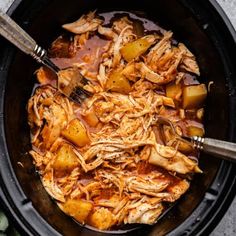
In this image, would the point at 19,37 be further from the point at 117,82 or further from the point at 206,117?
the point at 206,117

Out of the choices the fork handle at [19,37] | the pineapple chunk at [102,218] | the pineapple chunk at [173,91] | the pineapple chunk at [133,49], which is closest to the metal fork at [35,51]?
the fork handle at [19,37]

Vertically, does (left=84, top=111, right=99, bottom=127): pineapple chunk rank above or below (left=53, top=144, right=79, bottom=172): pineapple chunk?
above

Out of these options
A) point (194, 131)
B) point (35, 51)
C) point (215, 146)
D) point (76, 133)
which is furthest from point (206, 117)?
point (35, 51)

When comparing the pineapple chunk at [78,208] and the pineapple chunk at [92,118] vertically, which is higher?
the pineapple chunk at [92,118]

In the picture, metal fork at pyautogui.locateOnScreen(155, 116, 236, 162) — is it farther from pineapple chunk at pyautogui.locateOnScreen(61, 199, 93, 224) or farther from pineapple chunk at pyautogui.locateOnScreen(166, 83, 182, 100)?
pineapple chunk at pyautogui.locateOnScreen(61, 199, 93, 224)

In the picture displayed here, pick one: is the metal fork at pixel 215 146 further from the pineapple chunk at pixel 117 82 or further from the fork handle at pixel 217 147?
the pineapple chunk at pixel 117 82

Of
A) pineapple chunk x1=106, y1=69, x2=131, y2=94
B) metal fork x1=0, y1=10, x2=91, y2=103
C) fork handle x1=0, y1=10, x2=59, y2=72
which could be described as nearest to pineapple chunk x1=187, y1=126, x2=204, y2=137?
pineapple chunk x1=106, y1=69, x2=131, y2=94

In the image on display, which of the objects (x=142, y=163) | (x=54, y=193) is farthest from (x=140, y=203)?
(x=54, y=193)

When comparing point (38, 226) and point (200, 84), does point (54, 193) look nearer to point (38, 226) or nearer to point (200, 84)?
point (38, 226)
